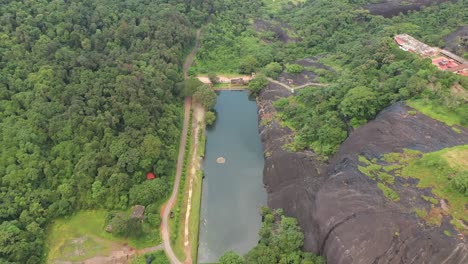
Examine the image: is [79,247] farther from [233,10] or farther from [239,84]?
[233,10]

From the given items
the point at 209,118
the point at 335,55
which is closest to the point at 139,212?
the point at 209,118

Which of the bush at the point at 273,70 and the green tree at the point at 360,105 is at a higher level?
the green tree at the point at 360,105

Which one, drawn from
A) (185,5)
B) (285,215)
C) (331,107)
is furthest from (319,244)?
(185,5)

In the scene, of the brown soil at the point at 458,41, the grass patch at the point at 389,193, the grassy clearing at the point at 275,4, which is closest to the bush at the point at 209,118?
the grass patch at the point at 389,193

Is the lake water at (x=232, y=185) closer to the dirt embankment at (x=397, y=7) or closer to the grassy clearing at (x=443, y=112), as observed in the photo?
the grassy clearing at (x=443, y=112)

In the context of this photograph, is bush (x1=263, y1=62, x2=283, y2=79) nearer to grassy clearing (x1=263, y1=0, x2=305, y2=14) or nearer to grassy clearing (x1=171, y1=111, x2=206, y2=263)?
grassy clearing (x1=171, y1=111, x2=206, y2=263)
